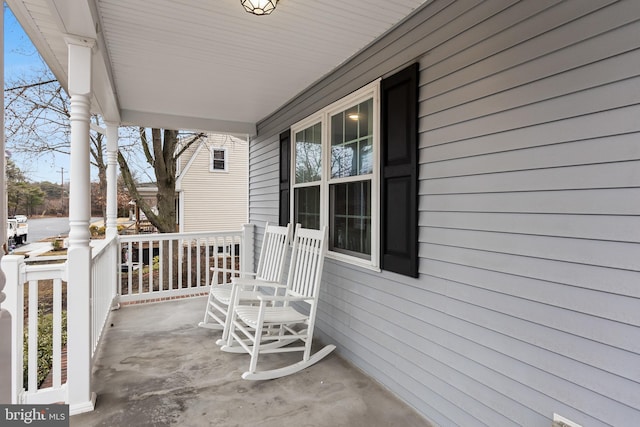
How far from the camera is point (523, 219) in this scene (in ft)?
5.79

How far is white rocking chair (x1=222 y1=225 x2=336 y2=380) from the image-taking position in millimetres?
2842

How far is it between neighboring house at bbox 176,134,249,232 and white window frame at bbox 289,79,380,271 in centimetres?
772

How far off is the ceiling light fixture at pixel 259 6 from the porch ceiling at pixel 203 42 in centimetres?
12

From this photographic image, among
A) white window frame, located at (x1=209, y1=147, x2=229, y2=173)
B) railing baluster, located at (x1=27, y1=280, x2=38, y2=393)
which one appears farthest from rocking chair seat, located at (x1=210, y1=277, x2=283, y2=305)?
white window frame, located at (x1=209, y1=147, x2=229, y2=173)

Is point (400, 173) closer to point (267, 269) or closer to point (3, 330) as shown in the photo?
point (267, 269)

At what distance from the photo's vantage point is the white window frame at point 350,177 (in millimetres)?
2797

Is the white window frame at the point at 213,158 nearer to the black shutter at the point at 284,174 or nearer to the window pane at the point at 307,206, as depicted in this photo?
the black shutter at the point at 284,174

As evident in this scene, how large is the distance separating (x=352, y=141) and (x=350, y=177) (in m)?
0.33

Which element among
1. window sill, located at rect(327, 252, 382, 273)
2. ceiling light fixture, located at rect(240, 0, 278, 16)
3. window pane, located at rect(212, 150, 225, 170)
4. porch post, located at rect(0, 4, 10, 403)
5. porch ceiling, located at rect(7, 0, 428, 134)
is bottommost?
window sill, located at rect(327, 252, 382, 273)

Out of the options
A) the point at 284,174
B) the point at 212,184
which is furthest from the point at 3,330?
the point at 212,184

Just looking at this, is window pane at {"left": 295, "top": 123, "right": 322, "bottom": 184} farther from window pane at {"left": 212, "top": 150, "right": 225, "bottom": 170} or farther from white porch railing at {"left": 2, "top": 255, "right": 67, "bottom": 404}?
window pane at {"left": 212, "top": 150, "right": 225, "bottom": 170}

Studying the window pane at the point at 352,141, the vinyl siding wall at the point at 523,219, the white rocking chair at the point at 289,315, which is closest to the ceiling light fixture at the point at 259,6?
the vinyl siding wall at the point at 523,219

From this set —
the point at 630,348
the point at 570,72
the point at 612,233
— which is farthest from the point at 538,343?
the point at 570,72

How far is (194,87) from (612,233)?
3919 mm
